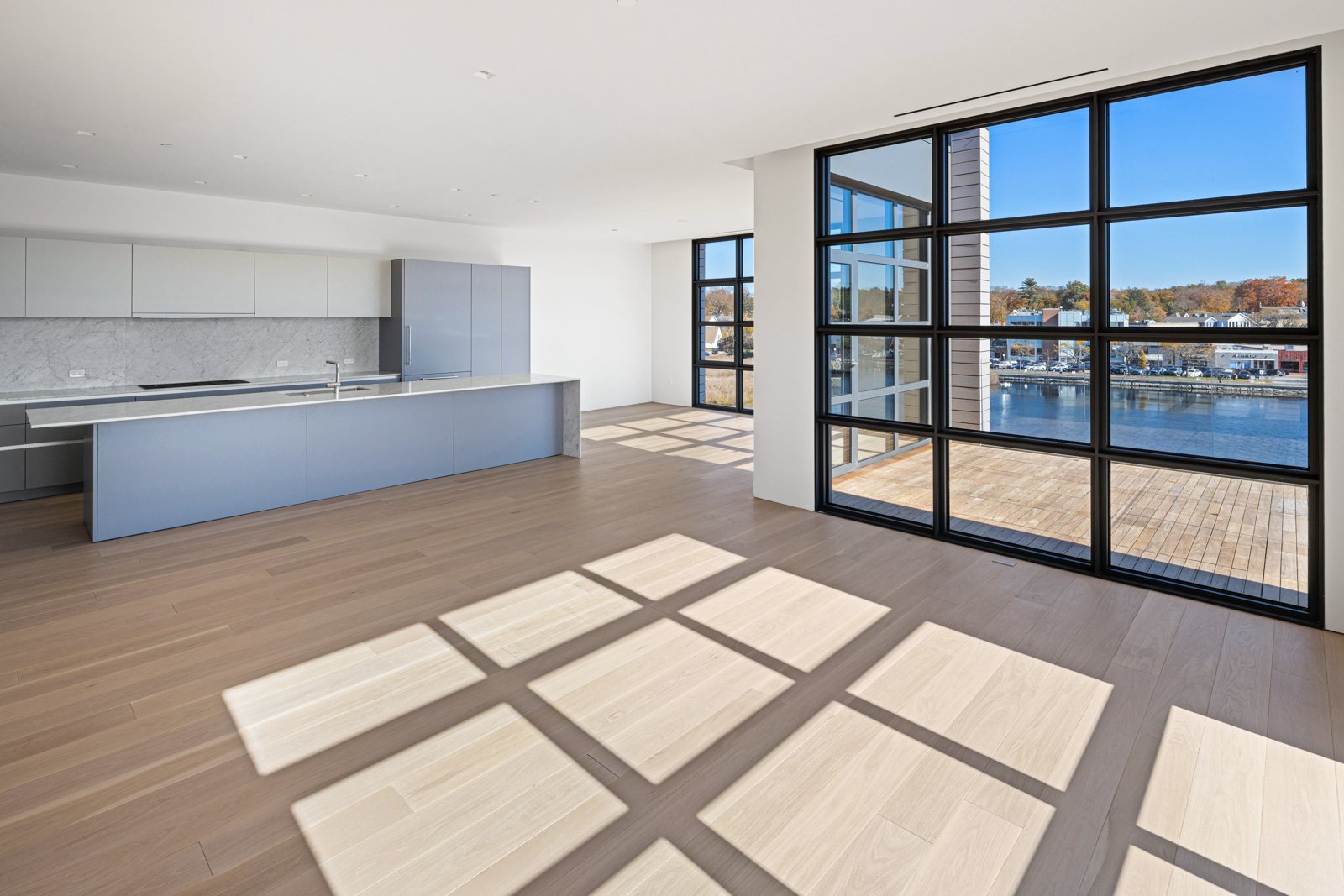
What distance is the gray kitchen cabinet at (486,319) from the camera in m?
8.23

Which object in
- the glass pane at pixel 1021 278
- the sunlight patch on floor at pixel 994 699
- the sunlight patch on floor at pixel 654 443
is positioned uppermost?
the glass pane at pixel 1021 278

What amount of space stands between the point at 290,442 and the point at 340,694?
3204 mm

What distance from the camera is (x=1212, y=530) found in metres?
3.52

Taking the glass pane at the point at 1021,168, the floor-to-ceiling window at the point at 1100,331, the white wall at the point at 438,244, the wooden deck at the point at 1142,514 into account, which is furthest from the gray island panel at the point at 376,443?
the glass pane at the point at 1021,168

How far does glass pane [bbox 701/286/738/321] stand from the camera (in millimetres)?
10328

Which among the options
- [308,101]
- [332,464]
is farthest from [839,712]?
[332,464]

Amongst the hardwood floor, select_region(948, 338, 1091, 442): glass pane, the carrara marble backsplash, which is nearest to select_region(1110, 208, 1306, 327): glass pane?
Result: select_region(948, 338, 1091, 442): glass pane

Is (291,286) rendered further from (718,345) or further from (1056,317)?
(1056,317)

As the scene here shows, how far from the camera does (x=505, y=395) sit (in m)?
6.66

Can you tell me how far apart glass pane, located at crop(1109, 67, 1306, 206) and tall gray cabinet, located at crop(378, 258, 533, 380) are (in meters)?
6.40

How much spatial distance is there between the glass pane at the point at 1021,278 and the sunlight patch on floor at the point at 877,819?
2756 mm

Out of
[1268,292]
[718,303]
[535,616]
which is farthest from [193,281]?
[1268,292]

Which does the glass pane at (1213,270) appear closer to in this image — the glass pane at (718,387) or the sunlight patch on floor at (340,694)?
the sunlight patch on floor at (340,694)

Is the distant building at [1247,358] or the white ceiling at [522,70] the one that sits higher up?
the white ceiling at [522,70]
